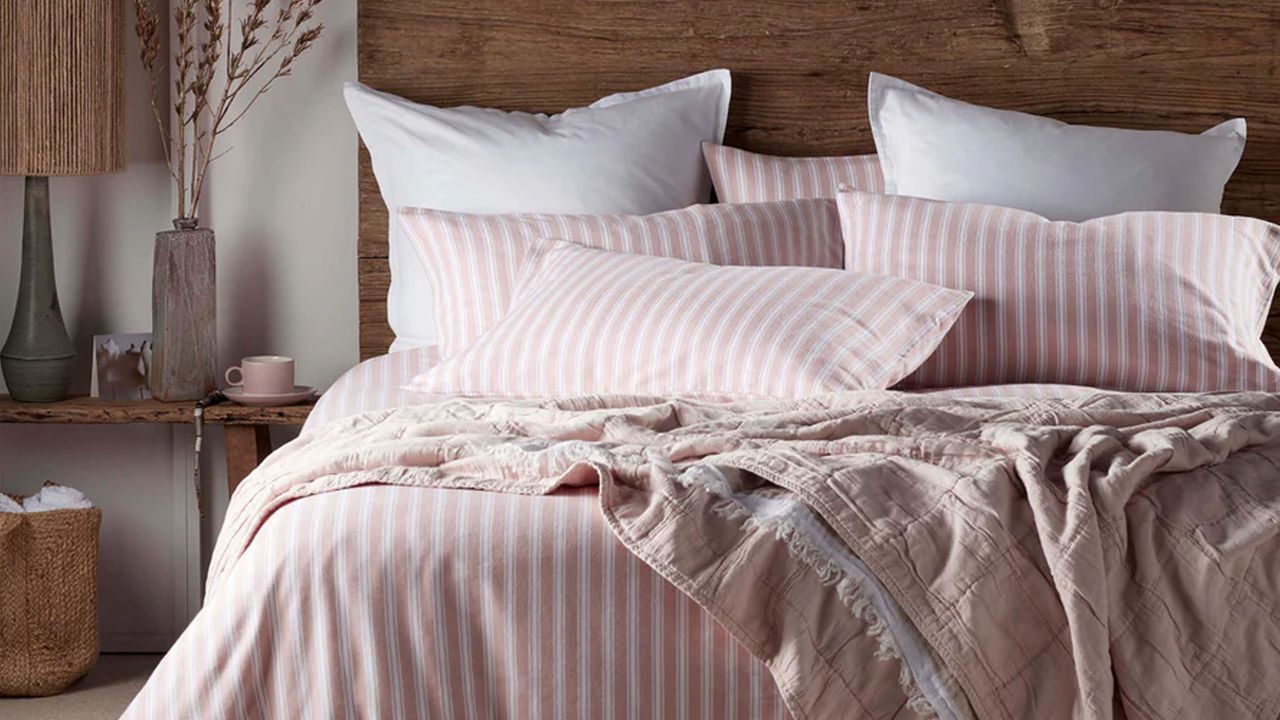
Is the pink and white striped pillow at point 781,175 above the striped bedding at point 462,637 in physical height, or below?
above

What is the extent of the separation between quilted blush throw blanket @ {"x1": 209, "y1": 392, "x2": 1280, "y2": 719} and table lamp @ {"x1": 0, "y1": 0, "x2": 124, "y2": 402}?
1.40m

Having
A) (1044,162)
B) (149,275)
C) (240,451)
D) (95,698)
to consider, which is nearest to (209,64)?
(149,275)

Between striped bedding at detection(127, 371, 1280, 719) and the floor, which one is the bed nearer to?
striped bedding at detection(127, 371, 1280, 719)

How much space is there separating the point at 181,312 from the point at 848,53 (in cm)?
149

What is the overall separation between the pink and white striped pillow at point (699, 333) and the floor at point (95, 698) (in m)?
1.01

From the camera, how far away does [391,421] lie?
1.93m

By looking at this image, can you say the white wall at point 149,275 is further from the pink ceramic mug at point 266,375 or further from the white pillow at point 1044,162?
the white pillow at point 1044,162

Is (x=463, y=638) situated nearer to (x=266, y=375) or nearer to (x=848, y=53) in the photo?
(x=266, y=375)

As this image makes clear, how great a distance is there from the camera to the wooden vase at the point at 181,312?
120 inches

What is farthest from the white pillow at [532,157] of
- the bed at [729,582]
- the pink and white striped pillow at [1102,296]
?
the bed at [729,582]

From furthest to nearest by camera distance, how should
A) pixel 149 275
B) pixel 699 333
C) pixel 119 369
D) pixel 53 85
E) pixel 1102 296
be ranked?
pixel 149 275 → pixel 119 369 → pixel 53 85 → pixel 1102 296 → pixel 699 333

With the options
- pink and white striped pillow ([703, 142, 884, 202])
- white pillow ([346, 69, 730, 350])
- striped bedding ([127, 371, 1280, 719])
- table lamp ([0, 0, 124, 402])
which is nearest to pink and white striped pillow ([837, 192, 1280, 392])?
pink and white striped pillow ([703, 142, 884, 202])

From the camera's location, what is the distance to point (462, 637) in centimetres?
149

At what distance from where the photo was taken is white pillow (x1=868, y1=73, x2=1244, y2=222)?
288 centimetres
